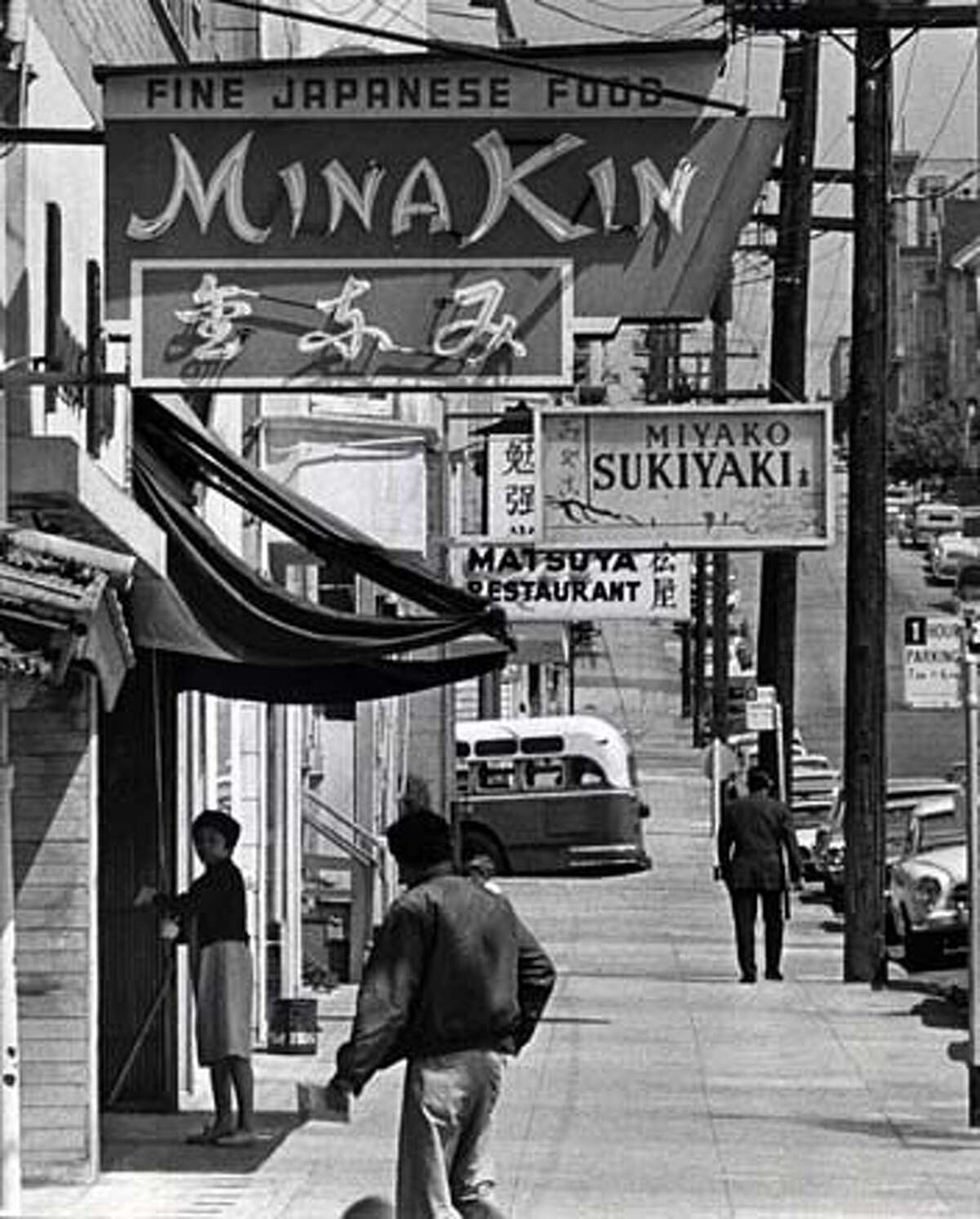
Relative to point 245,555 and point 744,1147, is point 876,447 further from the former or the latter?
point 744,1147

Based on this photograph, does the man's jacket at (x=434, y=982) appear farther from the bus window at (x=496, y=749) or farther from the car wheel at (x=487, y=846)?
the bus window at (x=496, y=749)

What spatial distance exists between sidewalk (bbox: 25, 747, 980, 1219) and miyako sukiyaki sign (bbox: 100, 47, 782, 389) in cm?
373

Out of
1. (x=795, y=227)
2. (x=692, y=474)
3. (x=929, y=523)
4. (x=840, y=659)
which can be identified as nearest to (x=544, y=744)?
(x=795, y=227)

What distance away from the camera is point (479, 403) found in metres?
51.2

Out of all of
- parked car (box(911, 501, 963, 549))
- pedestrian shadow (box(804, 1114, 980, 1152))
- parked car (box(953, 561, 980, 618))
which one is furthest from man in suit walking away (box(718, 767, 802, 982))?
parked car (box(911, 501, 963, 549))

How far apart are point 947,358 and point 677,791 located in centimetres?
12490

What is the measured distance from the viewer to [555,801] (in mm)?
44938

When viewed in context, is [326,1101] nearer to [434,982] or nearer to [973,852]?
[434,982]

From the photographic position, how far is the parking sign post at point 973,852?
1755cm

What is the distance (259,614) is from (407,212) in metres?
3.00

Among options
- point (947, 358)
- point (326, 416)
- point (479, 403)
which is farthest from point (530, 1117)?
point (947, 358)

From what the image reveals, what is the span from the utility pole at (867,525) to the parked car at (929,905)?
38.2 inches

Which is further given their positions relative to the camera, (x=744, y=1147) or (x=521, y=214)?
(x=744, y=1147)

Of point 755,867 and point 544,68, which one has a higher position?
point 544,68
